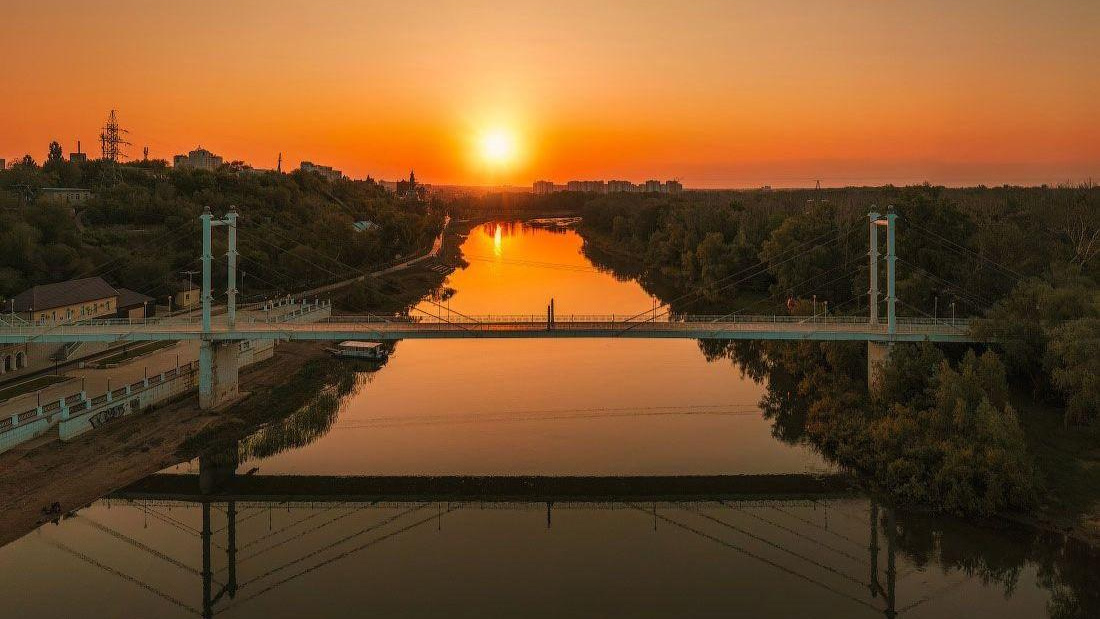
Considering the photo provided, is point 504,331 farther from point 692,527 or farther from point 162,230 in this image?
point 162,230

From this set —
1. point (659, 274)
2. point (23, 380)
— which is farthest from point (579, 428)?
point (659, 274)

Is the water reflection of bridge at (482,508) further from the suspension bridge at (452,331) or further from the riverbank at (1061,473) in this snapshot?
the suspension bridge at (452,331)

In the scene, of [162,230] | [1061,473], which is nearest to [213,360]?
[1061,473]

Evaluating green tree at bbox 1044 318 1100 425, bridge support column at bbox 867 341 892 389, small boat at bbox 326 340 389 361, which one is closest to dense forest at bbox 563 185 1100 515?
green tree at bbox 1044 318 1100 425

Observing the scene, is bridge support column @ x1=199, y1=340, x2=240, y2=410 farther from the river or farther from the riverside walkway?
the river

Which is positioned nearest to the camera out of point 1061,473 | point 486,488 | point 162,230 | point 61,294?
point 1061,473

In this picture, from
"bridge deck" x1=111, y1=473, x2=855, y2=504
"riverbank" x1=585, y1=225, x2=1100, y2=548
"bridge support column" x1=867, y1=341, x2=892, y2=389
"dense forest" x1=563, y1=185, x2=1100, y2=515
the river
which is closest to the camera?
the river
